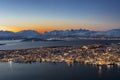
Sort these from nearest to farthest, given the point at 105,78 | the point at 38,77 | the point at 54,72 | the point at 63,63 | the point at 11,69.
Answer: the point at 105,78
the point at 38,77
the point at 54,72
the point at 11,69
the point at 63,63

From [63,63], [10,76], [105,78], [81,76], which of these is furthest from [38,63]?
[105,78]

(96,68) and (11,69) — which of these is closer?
(96,68)

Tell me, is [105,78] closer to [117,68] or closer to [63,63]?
[117,68]

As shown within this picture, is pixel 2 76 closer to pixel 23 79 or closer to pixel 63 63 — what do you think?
pixel 23 79

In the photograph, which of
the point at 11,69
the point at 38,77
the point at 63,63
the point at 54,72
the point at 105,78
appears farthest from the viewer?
the point at 63,63

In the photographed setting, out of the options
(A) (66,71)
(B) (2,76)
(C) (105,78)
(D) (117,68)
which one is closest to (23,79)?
(B) (2,76)

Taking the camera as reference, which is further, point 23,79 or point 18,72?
point 18,72
